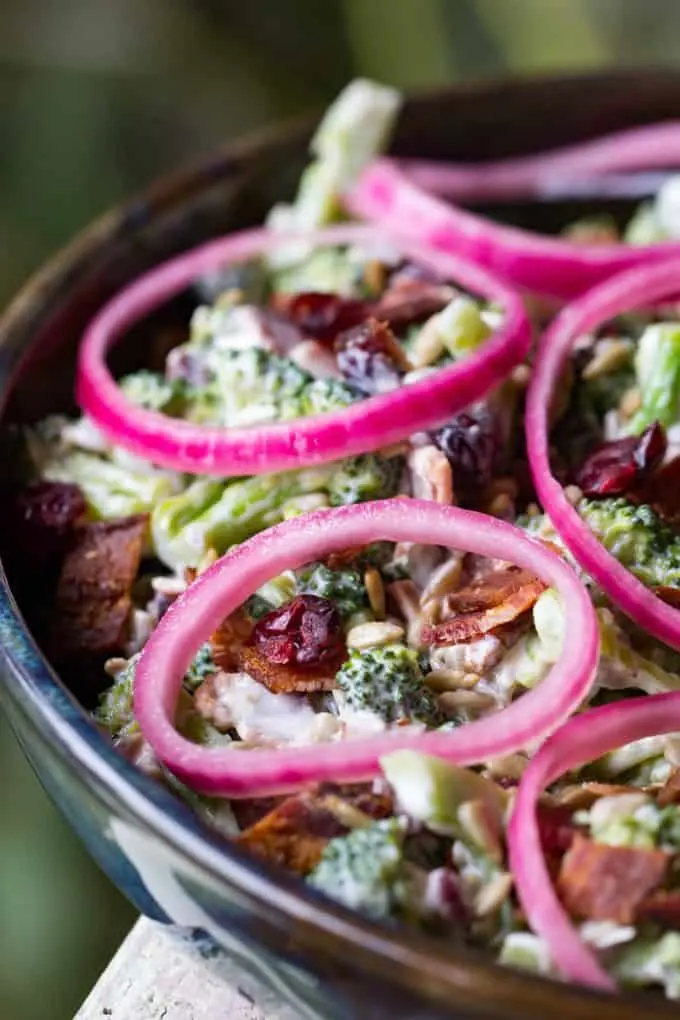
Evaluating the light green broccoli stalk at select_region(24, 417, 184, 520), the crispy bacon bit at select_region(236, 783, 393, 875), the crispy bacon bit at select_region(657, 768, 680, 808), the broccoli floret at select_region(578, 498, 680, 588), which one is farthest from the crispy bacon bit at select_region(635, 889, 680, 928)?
the light green broccoli stalk at select_region(24, 417, 184, 520)

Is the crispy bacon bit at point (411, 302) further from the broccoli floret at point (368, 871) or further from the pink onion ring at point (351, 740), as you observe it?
the broccoli floret at point (368, 871)

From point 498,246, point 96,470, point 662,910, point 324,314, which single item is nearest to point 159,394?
point 96,470

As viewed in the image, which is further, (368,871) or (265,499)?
(265,499)

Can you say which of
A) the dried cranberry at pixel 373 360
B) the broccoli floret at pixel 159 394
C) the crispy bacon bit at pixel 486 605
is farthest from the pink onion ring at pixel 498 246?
the crispy bacon bit at pixel 486 605

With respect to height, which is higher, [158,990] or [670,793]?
[670,793]

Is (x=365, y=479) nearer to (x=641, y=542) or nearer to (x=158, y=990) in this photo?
(x=641, y=542)
